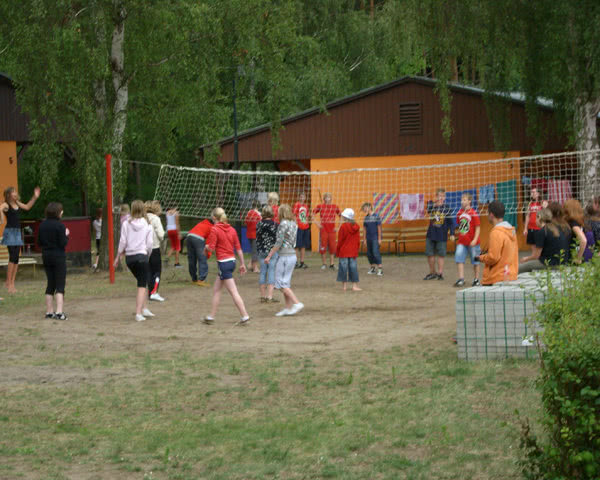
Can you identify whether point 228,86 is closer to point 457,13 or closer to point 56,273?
point 457,13

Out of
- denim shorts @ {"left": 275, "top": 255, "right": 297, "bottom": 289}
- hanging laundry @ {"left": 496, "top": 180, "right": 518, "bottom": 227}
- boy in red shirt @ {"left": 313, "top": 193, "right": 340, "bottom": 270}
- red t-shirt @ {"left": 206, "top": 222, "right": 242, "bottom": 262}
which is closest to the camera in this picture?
red t-shirt @ {"left": 206, "top": 222, "right": 242, "bottom": 262}

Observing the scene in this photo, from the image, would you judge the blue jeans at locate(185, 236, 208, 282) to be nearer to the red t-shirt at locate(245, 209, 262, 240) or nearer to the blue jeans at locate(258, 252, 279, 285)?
the red t-shirt at locate(245, 209, 262, 240)

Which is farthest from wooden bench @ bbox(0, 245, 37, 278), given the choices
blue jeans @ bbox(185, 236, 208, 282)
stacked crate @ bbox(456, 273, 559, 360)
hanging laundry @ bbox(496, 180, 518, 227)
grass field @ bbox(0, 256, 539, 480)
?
stacked crate @ bbox(456, 273, 559, 360)

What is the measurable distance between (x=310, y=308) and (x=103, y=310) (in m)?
3.25

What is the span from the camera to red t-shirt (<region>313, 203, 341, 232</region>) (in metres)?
20.8

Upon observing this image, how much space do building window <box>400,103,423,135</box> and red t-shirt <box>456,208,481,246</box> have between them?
9689 millimetres

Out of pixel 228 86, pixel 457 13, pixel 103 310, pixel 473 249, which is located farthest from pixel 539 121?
pixel 228 86

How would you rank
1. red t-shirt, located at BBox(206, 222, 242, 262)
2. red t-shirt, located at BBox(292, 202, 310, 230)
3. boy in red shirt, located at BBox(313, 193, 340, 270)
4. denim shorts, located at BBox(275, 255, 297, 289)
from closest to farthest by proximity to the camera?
red t-shirt, located at BBox(206, 222, 242, 262) < denim shorts, located at BBox(275, 255, 297, 289) < boy in red shirt, located at BBox(313, 193, 340, 270) < red t-shirt, located at BBox(292, 202, 310, 230)

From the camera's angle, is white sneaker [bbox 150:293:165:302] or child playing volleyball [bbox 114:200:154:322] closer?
child playing volleyball [bbox 114:200:154:322]

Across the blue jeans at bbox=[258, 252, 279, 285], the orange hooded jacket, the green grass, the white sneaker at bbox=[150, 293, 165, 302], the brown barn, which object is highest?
the brown barn

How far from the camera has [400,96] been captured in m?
26.4

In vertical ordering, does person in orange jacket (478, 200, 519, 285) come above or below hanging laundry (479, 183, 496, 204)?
below

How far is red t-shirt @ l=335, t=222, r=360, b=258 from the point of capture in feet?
54.3

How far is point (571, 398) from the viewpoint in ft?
15.5
